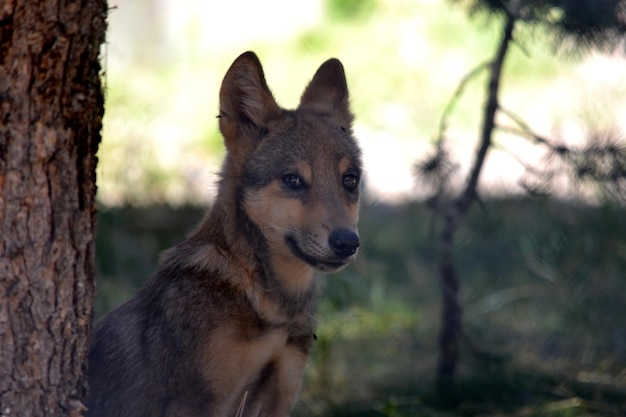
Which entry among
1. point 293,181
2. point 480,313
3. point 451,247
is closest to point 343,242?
point 293,181

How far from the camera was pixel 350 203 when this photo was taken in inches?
158

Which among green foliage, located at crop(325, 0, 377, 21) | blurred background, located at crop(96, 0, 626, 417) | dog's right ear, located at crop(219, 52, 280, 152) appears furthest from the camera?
green foliage, located at crop(325, 0, 377, 21)

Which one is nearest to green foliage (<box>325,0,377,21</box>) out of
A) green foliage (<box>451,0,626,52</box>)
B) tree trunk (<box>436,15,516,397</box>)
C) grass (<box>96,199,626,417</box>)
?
grass (<box>96,199,626,417</box>)

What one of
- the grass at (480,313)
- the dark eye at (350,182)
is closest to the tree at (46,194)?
the dark eye at (350,182)

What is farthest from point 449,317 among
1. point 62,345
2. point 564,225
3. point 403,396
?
point 62,345

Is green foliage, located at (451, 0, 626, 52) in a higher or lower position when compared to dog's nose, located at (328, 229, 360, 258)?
higher

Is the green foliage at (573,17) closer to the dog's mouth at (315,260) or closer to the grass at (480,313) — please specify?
the grass at (480,313)

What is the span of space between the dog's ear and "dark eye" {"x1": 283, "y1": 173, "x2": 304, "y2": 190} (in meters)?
0.64

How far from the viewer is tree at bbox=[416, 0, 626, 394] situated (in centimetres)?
471

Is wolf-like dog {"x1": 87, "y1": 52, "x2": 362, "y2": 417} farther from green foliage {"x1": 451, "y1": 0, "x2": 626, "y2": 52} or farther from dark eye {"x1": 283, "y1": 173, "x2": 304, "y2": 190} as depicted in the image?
green foliage {"x1": 451, "y1": 0, "x2": 626, "y2": 52}

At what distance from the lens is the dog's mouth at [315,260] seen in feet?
12.4

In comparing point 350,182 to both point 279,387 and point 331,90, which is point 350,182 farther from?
point 279,387

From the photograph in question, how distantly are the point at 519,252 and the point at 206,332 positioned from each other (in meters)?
3.86

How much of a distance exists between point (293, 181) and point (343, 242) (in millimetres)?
402
